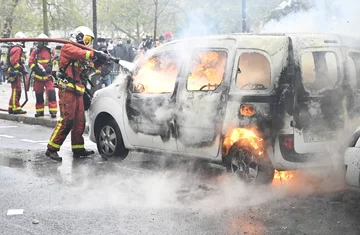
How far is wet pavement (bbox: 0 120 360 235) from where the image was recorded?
16.5 feet

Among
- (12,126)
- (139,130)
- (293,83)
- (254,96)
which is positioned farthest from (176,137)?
(12,126)

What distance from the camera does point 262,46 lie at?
6137 millimetres

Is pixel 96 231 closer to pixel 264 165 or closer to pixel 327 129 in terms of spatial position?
pixel 264 165

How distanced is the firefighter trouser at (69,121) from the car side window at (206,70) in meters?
2.15

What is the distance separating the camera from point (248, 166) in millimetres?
6215

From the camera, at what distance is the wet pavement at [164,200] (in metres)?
5.04

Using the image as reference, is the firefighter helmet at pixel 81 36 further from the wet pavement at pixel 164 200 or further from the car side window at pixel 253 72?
the car side window at pixel 253 72

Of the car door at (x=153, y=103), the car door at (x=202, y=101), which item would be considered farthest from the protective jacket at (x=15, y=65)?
the car door at (x=202, y=101)

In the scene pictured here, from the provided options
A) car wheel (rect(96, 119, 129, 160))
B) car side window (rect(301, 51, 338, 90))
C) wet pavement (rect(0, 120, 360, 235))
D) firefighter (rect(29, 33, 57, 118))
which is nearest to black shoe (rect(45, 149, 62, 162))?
wet pavement (rect(0, 120, 360, 235))

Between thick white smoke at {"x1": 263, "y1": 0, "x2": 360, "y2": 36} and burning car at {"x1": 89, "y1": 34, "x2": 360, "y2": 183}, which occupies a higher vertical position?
thick white smoke at {"x1": 263, "y1": 0, "x2": 360, "y2": 36}

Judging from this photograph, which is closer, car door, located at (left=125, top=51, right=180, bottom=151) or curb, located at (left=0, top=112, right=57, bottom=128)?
car door, located at (left=125, top=51, right=180, bottom=151)

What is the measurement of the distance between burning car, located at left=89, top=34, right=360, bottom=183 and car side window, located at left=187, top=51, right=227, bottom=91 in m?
0.01

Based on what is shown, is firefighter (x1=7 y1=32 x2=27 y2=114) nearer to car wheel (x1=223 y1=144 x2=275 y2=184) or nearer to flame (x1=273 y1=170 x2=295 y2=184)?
car wheel (x1=223 y1=144 x2=275 y2=184)

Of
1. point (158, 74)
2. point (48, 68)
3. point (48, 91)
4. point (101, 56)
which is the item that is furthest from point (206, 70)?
point (48, 91)
